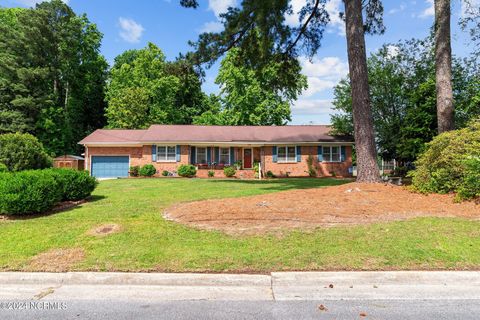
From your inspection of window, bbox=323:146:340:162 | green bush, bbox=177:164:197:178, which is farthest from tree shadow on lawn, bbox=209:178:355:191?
window, bbox=323:146:340:162

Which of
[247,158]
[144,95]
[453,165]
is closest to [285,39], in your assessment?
[453,165]

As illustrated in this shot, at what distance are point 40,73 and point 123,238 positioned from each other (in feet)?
104

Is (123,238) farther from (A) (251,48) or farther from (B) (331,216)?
(A) (251,48)

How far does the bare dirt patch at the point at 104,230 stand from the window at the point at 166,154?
57.2 ft

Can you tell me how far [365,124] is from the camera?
1055cm

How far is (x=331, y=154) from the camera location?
79.3 ft

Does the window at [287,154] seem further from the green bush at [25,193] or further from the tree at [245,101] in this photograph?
the green bush at [25,193]

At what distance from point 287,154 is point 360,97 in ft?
44.4

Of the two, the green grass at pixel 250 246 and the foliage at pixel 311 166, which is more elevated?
the foliage at pixel 311 166

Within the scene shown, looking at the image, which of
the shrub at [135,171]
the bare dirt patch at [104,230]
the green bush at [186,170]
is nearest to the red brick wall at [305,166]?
the green bush at [186,170]

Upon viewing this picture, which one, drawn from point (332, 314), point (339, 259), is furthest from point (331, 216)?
point (332, 314)

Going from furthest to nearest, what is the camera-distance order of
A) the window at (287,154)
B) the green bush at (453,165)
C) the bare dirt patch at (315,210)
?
the window at (287,154)
the green bush at (453,165)
the bare dirt patch at (315,210)

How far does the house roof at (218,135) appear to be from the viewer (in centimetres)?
2392

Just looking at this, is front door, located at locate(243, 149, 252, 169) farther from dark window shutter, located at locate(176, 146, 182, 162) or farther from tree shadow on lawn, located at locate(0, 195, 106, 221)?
tree shadow on lawn, located at locate(0, 195, 106, 221)
